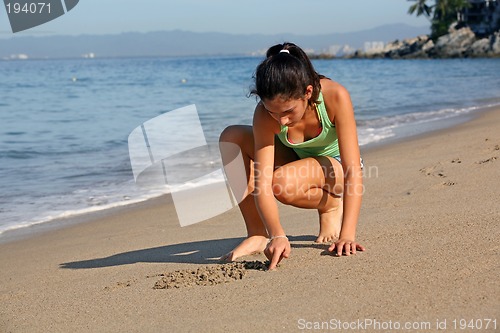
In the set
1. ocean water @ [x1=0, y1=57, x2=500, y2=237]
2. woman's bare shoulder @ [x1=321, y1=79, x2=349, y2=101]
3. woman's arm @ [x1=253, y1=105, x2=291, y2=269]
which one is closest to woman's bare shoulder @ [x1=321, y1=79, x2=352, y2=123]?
woman's bare shoulder @ [x1=321, y1=79, x2=349, y2=101]

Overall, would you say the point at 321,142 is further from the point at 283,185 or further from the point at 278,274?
the point at 278,274

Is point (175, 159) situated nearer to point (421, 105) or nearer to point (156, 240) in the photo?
point (156, 240)

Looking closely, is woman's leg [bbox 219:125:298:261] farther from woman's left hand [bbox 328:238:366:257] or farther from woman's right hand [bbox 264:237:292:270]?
woman's left hand [bbox 328:238:366:257]

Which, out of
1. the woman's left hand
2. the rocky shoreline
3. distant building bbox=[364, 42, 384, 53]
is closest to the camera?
the woman's left hand

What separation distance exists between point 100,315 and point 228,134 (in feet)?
4.16

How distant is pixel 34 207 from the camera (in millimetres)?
5508

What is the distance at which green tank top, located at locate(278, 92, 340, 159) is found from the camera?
10.5 feet

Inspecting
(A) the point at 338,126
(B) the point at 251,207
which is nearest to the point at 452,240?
(A) the point at 338,126

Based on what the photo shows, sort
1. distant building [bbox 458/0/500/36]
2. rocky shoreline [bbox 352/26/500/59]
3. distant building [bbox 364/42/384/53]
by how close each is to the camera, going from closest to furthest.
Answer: rocky shoreline [bbox 352/26/500/59], distant building [bbox 458/0/500/36], distant building [bbox 364/42/384/53]

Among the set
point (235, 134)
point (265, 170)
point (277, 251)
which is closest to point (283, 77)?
point (265, 170)

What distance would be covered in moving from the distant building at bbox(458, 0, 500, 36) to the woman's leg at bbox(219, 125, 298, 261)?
209 ft

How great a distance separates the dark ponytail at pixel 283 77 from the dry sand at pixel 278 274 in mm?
788

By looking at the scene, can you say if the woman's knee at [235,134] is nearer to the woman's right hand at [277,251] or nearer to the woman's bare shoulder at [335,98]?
the woman's bare shoulder at [335,98]

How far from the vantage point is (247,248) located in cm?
335
